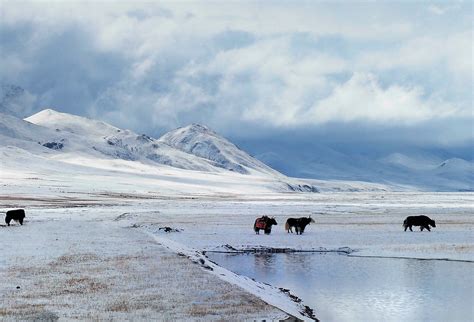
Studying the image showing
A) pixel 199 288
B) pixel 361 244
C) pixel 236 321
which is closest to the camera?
pixel 236 321

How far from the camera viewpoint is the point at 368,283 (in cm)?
2695

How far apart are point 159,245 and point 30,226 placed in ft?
53.5

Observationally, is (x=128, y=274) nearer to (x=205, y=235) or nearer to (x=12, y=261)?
(x=12, y=261)

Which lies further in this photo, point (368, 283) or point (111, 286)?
point (368, 283)

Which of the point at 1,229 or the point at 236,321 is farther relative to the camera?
the point at 1,229

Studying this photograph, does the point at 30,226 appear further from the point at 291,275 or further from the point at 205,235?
the point at 291,275

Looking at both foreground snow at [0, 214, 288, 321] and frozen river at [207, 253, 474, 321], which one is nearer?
foreground snow at [0, 214, 288, 321]

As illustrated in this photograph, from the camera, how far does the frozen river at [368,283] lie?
71.6 feet

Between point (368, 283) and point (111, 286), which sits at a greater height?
point (368, 283)

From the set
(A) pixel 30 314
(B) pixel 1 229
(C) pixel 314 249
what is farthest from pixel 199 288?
(B) pixel 1 229

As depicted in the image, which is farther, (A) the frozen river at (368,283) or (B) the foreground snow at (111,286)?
(A) the frozen river at (368,283)

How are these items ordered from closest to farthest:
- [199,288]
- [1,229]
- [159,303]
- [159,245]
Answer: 1. [159,303]
2. [199,288]
3. [159,245]
4. [1,229]

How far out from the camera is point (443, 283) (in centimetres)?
2691

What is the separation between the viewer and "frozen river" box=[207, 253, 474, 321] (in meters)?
21.8
